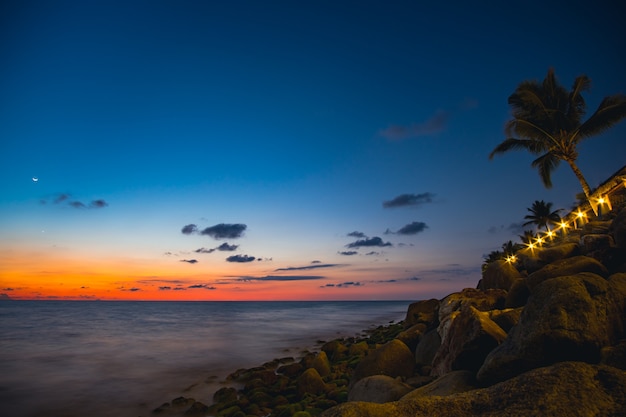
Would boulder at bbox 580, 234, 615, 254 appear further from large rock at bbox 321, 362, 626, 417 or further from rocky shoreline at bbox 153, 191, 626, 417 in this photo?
large rock at bbox 321, 362, 626, 417

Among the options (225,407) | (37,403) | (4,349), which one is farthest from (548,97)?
(4,349)

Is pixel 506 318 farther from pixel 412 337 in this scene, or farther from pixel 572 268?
pixel 412 337

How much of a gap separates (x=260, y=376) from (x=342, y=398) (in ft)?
17.8

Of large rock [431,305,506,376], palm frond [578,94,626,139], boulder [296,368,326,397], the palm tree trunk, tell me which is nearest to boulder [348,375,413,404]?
large rock [431,305,506,376]

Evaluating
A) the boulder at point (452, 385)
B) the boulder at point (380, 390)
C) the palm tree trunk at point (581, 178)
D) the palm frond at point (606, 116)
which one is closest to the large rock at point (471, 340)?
the boulder at point (452, 385)

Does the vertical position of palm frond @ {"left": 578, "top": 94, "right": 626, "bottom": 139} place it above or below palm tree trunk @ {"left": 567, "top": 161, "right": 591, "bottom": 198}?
above

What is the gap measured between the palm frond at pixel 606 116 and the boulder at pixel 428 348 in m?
18.0

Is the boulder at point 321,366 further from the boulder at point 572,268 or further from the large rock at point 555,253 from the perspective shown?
the boulder at point 572,268

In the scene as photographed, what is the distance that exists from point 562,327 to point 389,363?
6233 millimetres

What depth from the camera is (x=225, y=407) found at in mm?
10406

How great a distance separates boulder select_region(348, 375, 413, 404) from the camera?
246 inches

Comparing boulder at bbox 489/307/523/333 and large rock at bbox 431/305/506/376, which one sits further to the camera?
boulder at bbox 489/307/523/333

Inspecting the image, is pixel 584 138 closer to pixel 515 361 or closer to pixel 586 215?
pixel 586 215

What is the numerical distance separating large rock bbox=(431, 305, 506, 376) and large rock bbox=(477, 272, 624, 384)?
3.58 feet
